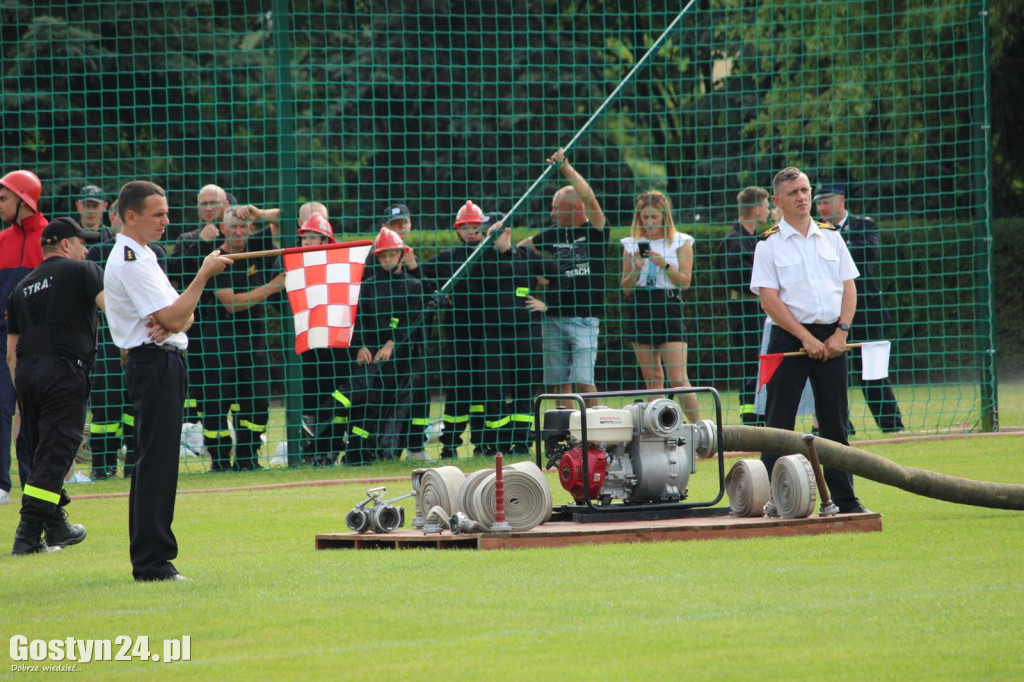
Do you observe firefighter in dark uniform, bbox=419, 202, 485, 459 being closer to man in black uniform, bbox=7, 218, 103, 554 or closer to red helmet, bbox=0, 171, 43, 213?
red helmet, bbox=0, 171, 43, 213

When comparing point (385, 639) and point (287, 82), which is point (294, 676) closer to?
point (385, 639)

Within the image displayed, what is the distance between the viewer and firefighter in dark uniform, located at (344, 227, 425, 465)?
13711mm

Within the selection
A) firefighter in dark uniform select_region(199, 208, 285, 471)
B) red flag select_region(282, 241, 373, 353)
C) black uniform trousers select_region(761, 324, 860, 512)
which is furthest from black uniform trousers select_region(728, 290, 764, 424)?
red flag select_region(282, 241, 373, 353)

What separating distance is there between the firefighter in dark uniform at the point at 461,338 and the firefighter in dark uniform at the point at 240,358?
158 centimetres

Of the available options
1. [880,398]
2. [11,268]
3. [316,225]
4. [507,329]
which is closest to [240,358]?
[316,225]

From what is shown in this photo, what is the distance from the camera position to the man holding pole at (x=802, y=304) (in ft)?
28.3

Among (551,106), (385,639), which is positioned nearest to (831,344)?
(385,639)

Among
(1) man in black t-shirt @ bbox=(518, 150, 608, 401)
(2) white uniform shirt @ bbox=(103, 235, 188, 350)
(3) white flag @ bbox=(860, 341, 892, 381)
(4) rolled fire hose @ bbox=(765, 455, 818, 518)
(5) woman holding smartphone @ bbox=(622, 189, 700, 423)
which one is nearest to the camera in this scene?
(2) white uniform shirt @ bbox=(103, 235, 188, 350)

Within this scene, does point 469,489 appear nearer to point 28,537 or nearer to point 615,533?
point 615,533

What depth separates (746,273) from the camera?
14.3m

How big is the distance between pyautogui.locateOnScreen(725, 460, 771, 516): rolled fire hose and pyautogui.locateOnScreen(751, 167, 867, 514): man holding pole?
0.49 meters

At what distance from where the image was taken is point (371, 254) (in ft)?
47.0

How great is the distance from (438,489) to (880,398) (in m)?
7.96

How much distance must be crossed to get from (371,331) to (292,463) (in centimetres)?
149
